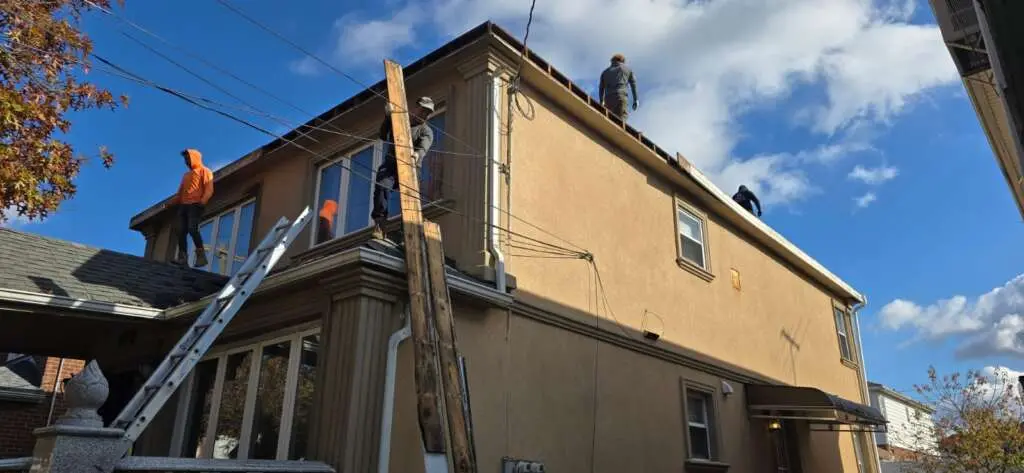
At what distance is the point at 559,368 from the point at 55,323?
6172mm

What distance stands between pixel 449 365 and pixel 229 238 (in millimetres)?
7458

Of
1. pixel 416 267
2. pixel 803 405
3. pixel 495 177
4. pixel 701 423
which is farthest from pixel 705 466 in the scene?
pixel 416 267

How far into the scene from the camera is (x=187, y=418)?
8.46 meters

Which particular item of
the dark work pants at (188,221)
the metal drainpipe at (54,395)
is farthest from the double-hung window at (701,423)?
the metal drainpipe at (54,395)

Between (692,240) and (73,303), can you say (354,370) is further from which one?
(692,240)

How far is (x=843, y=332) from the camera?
1734cm

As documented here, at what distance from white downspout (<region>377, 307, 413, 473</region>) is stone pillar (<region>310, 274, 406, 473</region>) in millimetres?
37

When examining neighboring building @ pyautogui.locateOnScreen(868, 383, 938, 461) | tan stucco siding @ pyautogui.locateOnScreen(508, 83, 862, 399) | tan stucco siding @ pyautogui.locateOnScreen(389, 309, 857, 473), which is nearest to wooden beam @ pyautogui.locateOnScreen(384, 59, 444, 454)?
tan stucco siding @ pyautogui.locateOnScreen(389, 309, 857, 473)

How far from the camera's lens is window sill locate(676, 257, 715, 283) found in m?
11.4

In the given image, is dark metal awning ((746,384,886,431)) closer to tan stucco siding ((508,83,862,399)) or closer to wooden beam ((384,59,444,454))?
tan stucco siding ((508,83,862,399))

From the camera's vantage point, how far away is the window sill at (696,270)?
11.4m

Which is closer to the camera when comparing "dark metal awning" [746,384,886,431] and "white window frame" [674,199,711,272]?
"dark metal awning" [746,384,886,431]

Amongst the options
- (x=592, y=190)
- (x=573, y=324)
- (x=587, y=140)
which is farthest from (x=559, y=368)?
(x=587, y=140)

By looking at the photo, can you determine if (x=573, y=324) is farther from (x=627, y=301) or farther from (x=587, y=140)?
(x=587, y=140)
